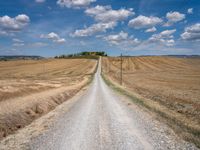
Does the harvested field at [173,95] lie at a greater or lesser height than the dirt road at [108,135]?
lesser

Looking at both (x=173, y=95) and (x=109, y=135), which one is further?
(x=173, y=95)

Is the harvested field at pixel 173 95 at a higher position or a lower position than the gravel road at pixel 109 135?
lower

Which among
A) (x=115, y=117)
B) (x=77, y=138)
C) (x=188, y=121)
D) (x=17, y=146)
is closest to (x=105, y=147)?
(x=77, y=138)

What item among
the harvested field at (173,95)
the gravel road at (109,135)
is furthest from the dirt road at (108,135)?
the harvested field at (173,95)

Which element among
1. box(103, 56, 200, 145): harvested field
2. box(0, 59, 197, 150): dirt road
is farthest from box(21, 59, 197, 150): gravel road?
box(103, 56, 200, 145): harvested field

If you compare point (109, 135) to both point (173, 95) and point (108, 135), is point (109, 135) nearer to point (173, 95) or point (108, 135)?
point (108, 135)

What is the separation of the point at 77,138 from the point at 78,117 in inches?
222

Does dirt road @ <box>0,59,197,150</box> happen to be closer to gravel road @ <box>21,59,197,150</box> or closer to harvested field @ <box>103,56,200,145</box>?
gravel road @ <box>21,59,197,150</box>

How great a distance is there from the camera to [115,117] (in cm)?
1719

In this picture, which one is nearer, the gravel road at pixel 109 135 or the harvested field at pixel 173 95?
the gravel road at pixel 109 135

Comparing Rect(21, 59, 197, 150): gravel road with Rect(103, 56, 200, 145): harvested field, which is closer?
Rect(21, 59, 197, 150): gravel road

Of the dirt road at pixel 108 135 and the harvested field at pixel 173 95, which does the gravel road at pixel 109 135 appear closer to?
the dirt road at pixel 108 135

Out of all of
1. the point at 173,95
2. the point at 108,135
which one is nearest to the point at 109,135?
the point at 108,135

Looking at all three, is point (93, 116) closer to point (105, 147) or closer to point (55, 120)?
point (55, 120)
